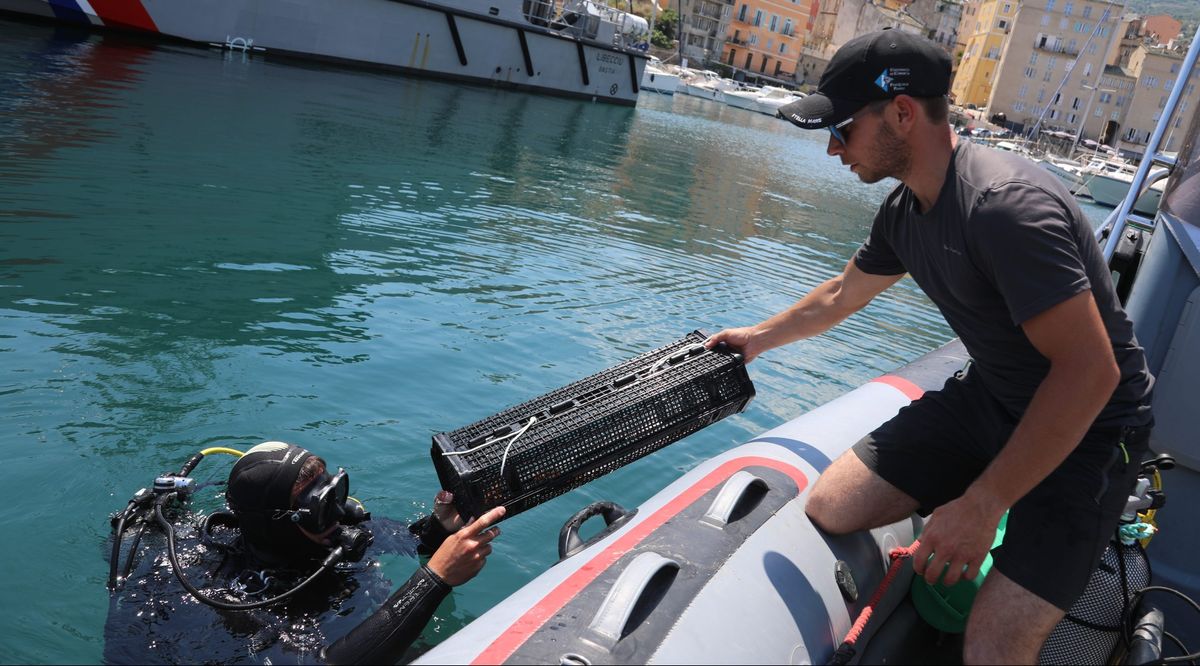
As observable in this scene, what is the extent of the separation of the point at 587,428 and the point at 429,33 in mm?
29508

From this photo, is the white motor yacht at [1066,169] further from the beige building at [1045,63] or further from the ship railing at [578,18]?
the beige building at [1045,63]

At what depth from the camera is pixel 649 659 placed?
217cm

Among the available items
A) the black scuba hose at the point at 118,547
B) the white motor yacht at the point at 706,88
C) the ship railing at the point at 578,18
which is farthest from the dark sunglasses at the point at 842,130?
the white motor yacht at the point at 706,88

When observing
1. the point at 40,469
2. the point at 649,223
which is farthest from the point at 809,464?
the point at 649,223

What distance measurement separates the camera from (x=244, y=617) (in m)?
3.04

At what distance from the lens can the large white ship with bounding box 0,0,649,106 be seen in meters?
24.0

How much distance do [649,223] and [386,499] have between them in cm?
935

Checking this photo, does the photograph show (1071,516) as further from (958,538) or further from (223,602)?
(223,602)

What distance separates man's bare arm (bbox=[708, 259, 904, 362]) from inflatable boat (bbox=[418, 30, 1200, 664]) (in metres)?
0.44

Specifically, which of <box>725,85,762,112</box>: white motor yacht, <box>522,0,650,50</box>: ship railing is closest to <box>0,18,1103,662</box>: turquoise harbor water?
<box>522,0,650,50</box>: ship railing

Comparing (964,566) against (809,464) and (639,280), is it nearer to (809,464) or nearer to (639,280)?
(809,464)

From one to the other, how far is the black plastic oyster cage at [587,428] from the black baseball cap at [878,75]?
1.36m

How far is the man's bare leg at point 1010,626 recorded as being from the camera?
2412mm

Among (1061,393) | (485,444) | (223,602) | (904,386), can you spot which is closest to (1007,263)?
(1061,393)
